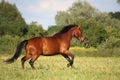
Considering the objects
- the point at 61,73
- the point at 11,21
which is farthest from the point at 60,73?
the point at 11,21

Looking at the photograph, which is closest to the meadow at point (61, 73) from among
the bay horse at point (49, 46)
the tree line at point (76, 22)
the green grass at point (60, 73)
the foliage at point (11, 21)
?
the green grass at point (60, 73)

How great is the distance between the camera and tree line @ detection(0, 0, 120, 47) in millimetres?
59438

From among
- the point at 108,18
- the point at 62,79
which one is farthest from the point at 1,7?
the point at 62,79

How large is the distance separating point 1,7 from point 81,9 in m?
20.4

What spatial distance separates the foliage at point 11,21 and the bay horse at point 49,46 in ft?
157

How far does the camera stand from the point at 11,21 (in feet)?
251

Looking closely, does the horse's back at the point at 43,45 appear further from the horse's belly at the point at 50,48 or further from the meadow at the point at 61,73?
the meadow at the point at 61,73

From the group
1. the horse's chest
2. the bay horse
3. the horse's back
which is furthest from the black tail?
the horse's chest

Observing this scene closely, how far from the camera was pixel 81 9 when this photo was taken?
89.6 metres

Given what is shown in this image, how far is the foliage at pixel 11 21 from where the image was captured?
210 feet

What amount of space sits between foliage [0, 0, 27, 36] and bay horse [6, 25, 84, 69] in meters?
47.9

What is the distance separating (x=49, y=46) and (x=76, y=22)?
4865 cm

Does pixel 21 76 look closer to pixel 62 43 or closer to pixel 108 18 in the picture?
pixel 62 43

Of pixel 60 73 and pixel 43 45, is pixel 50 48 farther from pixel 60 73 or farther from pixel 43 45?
pixel 60 73
